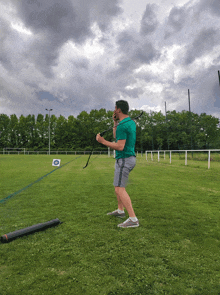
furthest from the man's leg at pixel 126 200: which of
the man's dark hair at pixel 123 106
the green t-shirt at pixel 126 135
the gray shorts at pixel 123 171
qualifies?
the man's dark hair at pixel 123 106

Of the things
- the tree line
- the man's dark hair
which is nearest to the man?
the man's dark hair

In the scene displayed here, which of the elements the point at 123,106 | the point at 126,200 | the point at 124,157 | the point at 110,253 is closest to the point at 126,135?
the point at 124,157

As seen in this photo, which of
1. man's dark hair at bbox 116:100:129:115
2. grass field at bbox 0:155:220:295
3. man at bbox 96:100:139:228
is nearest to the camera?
grass field at bbox 0:155:220:295

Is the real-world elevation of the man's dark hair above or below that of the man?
above

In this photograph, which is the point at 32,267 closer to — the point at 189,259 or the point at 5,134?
the point at 189,259

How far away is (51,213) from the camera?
158 inches

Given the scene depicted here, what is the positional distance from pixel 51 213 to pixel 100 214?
3.09 ft

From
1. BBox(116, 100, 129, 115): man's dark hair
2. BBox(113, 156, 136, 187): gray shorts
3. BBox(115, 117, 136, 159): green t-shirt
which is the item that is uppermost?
BBox(116, 100, 129, 115): man's dark hair

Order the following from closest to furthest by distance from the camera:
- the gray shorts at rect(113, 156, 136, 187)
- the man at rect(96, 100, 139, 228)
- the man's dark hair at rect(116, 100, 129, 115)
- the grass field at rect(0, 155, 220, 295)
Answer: the grass field at rect(0, 155, 220, 295)
the man at rect(96, 100, 139, 228)
the gray shorts at rect(113, 156, 136, 187)
the man's dark hair at rect(116, 100, 129, 115)

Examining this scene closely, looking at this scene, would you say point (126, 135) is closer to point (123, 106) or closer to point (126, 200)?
point (123, 106)

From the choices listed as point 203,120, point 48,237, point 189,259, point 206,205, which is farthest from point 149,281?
point 203,120

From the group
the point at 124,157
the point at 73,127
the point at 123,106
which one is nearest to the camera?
the point at 124,157

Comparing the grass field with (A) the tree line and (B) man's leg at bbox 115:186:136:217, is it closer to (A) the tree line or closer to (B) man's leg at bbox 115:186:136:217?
(B) man's leg at bbox 115:186:136:217

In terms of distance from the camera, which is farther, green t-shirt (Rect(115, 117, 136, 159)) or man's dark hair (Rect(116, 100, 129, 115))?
man's dark hair (Rect(116, 100, 129, 115))
